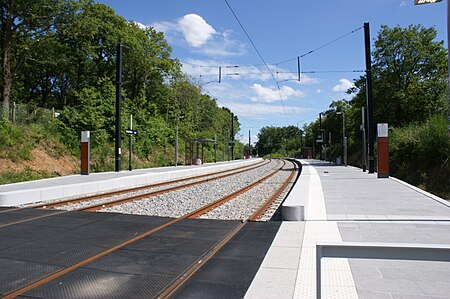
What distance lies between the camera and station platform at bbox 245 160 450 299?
3.82m

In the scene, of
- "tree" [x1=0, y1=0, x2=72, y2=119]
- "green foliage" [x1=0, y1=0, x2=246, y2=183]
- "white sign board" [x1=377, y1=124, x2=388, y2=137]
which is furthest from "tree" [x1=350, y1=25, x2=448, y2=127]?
"tree" [x1=0, y1=0, x2=72, y2=119]

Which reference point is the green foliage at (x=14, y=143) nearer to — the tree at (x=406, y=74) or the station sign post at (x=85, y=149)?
the station sign post at (x=85, y=149)

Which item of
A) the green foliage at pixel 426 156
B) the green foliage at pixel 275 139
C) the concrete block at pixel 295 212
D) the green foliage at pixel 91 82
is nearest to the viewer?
the concrete block at pixel 295 212

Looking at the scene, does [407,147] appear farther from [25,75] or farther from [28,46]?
[25,75]

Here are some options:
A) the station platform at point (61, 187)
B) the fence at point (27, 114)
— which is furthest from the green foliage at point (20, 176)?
the fence at point (27, 114)

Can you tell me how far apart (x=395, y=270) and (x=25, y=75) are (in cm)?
4931

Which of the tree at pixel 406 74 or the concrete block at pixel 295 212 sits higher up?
the tree at pixel 406 74

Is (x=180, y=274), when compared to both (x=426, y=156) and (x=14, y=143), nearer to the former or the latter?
(x=14, y=143)

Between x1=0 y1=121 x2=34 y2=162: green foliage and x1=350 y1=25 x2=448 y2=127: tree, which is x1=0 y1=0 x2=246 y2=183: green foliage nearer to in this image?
x1=0 y1=121 x2=34 y2=162: green foliage

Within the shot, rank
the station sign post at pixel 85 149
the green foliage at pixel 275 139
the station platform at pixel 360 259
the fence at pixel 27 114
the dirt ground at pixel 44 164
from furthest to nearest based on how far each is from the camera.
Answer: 1. the green foliage at pixel 275 139
2. the fence at pixel 27 114
3. the station sign post at pixel 85 149
4. the dirt ground at pixel 44 164
5. the station platform at pixel 360 259

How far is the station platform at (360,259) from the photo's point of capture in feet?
12.5

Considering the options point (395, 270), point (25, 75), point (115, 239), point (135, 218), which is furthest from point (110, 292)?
point (25, 75)

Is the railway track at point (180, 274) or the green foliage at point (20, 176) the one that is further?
the green foliage at point (20, 176)

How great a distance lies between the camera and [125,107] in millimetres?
34875
